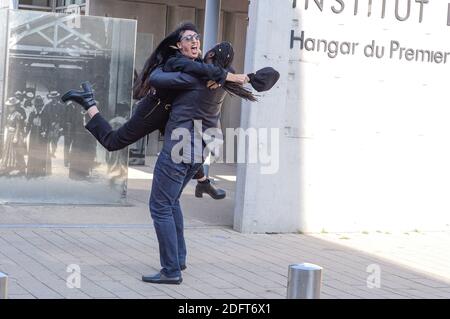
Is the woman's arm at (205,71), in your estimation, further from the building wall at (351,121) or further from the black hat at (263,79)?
the building wall at (351,121)

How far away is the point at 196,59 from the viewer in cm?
743

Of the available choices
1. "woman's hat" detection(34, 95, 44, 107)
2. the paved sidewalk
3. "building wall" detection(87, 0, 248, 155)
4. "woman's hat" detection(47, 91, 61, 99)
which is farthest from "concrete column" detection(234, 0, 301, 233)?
"building wall" detection(87, 0, 248, 155)

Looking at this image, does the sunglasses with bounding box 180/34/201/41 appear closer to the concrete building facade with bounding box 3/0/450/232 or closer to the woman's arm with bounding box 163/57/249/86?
the woman's arm with bounding box 163/57/249/86

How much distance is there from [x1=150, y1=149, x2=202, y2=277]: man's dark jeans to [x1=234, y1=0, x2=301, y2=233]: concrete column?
2.62 metres

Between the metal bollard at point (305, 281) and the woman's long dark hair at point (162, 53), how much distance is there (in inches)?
105

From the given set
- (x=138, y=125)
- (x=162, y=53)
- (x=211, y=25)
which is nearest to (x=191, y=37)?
(x=162, y=53)

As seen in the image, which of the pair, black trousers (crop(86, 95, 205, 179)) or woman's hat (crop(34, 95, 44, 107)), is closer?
black trousers (crop(86, 95, 205, 179))

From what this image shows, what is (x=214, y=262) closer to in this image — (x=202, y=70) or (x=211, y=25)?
(x=202, y=70)

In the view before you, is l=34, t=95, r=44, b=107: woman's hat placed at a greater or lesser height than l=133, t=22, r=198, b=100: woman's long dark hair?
lesser

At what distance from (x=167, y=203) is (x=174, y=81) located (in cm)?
93

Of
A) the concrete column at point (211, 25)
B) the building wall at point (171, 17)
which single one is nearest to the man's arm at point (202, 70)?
the concrete column at point (211, 25)

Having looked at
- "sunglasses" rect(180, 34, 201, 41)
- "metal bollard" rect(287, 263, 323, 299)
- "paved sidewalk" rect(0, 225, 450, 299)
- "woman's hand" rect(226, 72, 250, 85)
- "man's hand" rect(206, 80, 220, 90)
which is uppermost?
"sunglasses" rect(180, 34, 201, 41)

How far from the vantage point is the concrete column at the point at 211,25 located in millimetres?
14133

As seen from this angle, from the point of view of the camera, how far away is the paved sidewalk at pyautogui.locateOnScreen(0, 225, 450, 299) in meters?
7.27
